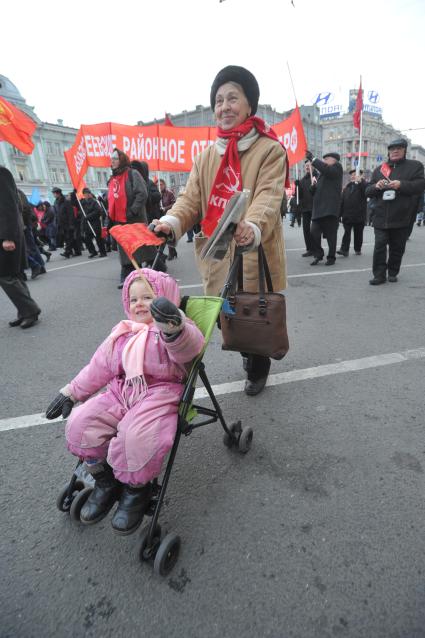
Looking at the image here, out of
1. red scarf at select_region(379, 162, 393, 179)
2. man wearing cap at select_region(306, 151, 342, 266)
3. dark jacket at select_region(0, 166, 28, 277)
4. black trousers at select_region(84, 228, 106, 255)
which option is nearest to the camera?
dark jacket at select_region(0, 166, 28, 277)

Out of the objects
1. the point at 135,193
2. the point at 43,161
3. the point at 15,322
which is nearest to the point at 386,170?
the point at 135,193

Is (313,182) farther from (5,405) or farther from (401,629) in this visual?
(401,629)

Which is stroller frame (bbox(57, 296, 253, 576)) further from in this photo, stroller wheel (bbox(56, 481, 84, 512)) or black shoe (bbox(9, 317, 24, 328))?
black shoe (bbox(9, 317, 24, 328))

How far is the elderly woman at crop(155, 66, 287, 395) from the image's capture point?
79.0 inches

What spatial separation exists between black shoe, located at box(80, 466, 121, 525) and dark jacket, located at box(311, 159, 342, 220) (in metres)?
6.10

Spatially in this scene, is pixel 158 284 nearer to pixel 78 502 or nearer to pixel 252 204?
pixel 252 204

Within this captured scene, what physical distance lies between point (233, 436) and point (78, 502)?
85 cm

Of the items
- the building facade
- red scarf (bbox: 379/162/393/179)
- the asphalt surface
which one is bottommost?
the asphalt surface

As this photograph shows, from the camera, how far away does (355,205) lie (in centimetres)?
733

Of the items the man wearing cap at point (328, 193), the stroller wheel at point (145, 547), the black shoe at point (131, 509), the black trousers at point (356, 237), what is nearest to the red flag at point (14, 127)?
the man wearing cap at point (328, 193)

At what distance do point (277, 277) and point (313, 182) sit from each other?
6159 mm

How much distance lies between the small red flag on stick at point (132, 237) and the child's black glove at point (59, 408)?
2.40 feet

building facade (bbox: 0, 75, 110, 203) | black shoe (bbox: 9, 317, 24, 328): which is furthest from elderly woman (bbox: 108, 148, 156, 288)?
building facade (bbox: 0, 75, 110, 203)

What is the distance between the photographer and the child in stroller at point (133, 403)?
138 centimetres
